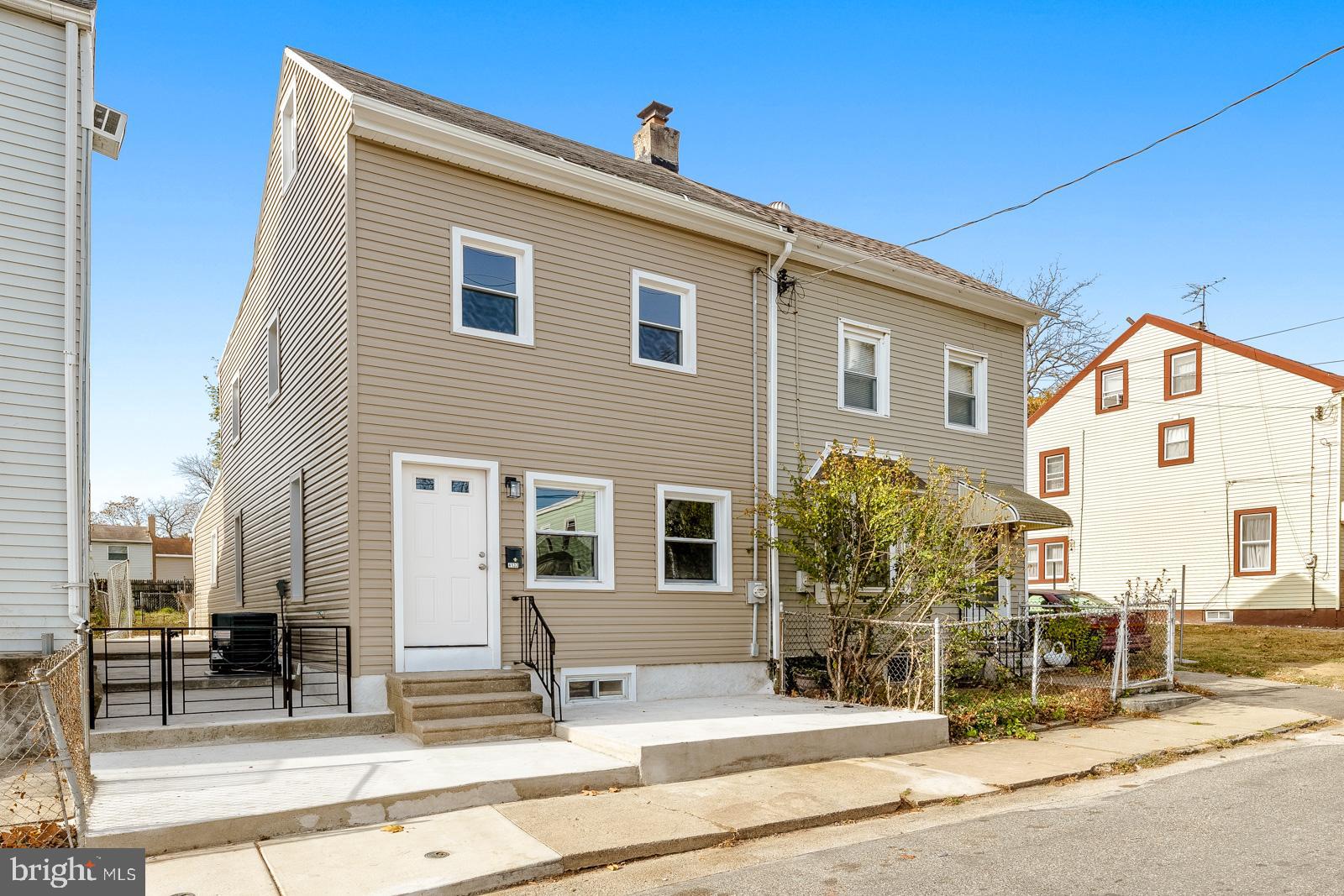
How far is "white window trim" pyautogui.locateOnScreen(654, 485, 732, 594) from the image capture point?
11.3 meters

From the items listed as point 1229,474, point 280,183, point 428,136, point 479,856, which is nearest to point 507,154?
point 428,136

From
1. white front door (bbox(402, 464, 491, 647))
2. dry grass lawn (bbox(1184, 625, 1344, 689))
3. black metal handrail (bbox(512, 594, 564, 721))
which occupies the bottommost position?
dry grass lawn (bbox(1184, 625, 1344, 689))

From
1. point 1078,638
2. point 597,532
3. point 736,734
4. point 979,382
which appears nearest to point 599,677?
point 597,532

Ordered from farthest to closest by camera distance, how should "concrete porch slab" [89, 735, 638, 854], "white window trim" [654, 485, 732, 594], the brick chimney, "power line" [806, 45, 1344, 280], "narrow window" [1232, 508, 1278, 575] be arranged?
"narrow window" [1232, 508, 1278, 575] < the brick chimney < "white window trim" [654, 485, 732, 594] < "power line" [806, 45, 1344, 280] < "concrete porch slab" [89, 735, 638, 854]

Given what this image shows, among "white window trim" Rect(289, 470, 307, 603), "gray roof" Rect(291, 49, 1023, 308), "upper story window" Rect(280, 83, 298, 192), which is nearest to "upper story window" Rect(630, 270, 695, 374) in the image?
"gray roof" Rect(291, 49, 1023, 308)

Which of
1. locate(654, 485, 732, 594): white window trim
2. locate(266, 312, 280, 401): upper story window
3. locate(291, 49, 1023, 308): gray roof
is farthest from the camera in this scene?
locate(266, 312, 280, 401): upper story window

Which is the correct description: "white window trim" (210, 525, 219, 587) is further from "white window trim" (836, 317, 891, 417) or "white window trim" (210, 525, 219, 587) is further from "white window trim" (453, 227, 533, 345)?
"white window trim" (836, 317, 891, 417)

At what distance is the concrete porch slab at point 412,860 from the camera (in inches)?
195

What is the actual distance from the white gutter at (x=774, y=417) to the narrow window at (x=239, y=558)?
8.51 metres

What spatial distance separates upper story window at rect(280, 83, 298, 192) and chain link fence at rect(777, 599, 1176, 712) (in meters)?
8.92

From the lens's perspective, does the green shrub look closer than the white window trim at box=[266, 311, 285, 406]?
No

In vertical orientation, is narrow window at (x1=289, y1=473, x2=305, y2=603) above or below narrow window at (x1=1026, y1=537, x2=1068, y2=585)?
above
